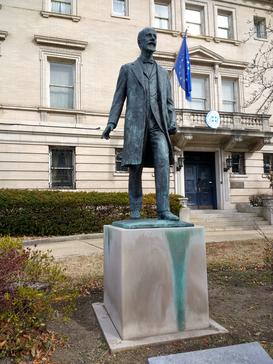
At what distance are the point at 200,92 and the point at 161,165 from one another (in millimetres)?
17279

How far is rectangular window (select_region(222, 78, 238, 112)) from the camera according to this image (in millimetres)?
20812

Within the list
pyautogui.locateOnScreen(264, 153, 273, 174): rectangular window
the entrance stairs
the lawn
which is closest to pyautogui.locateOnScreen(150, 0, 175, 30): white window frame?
pyautogui.locateOnScreen(264, 153, 273, 174): rectangular window

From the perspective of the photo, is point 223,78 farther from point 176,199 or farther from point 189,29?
point 176,199

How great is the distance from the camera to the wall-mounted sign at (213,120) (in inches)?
707

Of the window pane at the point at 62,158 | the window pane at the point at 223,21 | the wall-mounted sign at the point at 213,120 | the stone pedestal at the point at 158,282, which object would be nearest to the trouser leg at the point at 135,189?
the stone pedestal at the point at 158,282

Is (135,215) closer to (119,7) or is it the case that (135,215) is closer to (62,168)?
(62,168)

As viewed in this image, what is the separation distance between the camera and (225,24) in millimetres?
21281

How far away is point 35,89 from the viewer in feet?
54.2

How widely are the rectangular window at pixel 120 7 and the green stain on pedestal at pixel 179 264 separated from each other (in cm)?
1782

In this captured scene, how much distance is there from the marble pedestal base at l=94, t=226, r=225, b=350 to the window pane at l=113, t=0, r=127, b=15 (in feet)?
58.7

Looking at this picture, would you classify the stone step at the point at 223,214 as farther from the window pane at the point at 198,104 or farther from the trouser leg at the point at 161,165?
the trouser leg at the point at 161,165

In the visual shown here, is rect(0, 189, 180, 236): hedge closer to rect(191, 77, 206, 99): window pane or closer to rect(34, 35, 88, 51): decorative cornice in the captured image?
rect(34, 35, 88, 51): decorative cornice

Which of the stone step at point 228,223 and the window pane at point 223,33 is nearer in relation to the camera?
the stone step at point 228,223

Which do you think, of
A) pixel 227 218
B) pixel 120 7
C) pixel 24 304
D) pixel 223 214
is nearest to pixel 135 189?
pixel 24 304
